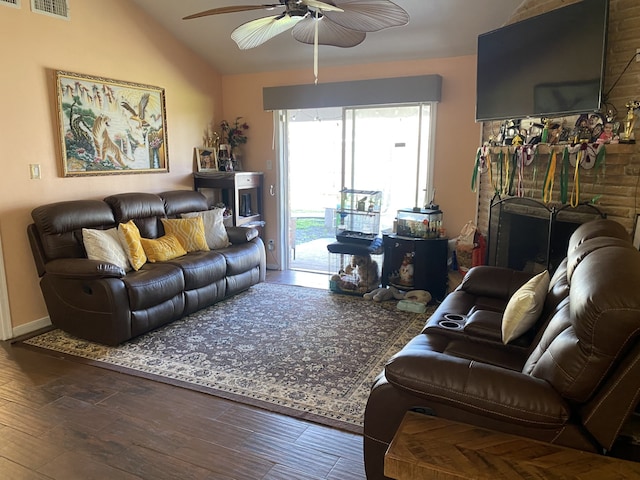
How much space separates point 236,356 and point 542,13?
3.45 meters

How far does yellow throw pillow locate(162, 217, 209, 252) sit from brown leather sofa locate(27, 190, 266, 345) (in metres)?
0.12

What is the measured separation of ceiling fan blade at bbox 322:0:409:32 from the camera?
2.48 m

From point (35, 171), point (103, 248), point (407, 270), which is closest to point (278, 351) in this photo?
point (103, 248)

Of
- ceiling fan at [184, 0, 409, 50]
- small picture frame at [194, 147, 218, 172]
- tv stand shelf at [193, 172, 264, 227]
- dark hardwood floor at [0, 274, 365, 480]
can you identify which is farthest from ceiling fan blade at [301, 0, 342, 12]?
small picture frame at [194, 147, 218, 172]

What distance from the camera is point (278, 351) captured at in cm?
339

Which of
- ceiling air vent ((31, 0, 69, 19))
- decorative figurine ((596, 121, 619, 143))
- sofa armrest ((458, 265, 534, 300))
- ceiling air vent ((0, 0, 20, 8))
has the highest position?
ceiling air vent ((31, 0, 69, 19))

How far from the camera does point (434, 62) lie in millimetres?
4676

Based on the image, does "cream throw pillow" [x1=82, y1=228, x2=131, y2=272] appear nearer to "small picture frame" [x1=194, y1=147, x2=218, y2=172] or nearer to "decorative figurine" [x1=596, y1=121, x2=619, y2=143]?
"small picture frame" [x1=194, y1=147, x2=218, y2=172]

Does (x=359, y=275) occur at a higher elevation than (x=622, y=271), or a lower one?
lower

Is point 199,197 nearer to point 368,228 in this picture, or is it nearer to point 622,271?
point 368,228

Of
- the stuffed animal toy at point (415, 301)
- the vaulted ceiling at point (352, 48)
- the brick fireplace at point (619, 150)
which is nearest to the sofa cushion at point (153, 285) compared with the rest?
the stuffed animal toy at point (415, 301)

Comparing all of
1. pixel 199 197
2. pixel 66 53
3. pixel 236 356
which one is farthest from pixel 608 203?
pixel 66 53

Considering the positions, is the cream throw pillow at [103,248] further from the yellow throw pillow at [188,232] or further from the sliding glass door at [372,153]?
the sliding glass door at [372,153]

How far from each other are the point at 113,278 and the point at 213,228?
149 centimetres
